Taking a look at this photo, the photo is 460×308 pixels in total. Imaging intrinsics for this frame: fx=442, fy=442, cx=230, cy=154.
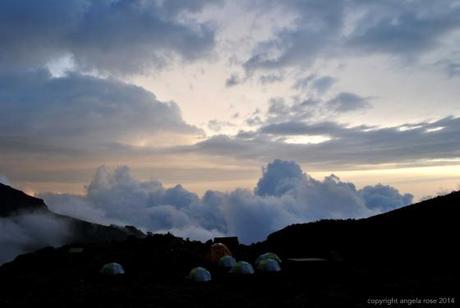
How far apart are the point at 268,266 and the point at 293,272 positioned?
251cm

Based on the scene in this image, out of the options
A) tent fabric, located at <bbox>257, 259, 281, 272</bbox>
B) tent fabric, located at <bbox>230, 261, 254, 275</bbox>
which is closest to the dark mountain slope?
tent fabric, located at <bbox>257, 259, 281, 272</bbox>

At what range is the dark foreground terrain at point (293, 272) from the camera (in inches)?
1084

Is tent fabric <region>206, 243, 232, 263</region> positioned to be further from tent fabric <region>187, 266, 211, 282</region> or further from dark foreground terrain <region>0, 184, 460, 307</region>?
tent fabric <region>187, 266, 211, 282</region>

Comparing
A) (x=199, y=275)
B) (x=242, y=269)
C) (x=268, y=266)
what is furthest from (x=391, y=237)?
(x=199, y=275)

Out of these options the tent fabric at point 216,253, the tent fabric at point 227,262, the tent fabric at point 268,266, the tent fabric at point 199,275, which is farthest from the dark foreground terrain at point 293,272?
the tent fabric at point 216,253

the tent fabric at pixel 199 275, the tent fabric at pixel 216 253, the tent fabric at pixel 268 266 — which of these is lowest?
the tent fabric at pixel 199 275

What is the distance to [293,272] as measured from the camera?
36.4 meters

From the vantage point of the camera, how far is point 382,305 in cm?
2452

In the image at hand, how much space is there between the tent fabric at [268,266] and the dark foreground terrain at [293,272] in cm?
83

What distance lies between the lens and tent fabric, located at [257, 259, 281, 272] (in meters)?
37.8

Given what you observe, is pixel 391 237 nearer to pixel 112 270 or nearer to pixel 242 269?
pixel 242 269

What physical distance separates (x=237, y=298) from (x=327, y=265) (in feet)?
35.5

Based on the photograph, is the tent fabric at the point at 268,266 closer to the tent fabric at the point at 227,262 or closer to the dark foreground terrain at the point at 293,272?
the dark foreground terrain at the point at 293,272

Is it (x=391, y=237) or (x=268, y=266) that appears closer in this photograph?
(x=268, y=266)
